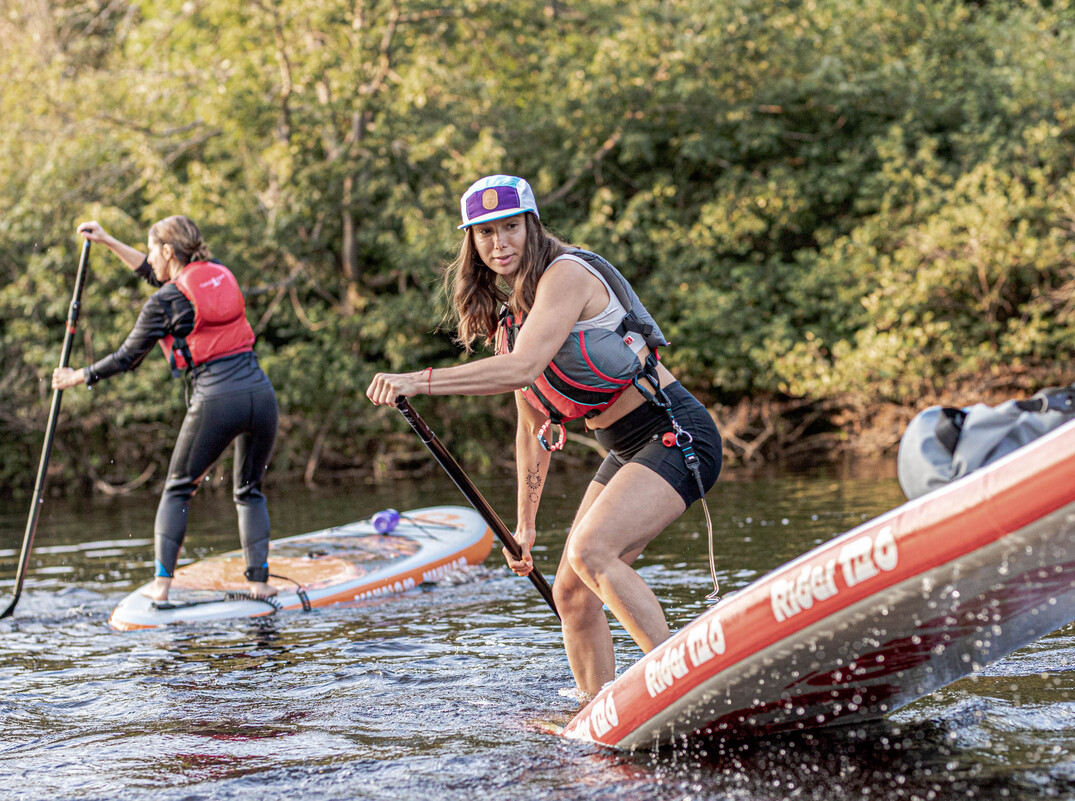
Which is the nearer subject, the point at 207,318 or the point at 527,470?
the point at 527,470

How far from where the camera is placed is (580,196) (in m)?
16.5

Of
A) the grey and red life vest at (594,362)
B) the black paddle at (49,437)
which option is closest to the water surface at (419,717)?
the black paddle at (49,437)

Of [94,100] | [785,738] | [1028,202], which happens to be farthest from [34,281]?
[785,738]

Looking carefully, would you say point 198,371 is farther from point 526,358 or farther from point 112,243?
point 526,358

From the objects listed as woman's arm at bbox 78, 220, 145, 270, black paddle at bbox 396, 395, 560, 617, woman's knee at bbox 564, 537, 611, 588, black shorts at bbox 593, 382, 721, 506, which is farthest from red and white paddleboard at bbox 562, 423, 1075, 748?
woman's arm at bbox 78, 220, 145, 270

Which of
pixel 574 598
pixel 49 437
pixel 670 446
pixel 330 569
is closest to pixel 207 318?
pixel 49 437

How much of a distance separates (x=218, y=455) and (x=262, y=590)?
32.1 inches

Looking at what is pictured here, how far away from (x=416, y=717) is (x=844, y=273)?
12.2 meters

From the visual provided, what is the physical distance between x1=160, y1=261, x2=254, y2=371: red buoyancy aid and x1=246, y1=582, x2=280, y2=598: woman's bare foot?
4.23 feet

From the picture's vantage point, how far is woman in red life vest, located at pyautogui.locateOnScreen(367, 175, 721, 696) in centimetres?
334

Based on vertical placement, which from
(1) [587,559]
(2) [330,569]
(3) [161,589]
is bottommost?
(2) [330,569]

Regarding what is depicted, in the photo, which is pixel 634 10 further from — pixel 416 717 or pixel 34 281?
pixel 416 717

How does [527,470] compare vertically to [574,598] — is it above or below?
above

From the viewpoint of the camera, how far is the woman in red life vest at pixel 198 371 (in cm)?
585
